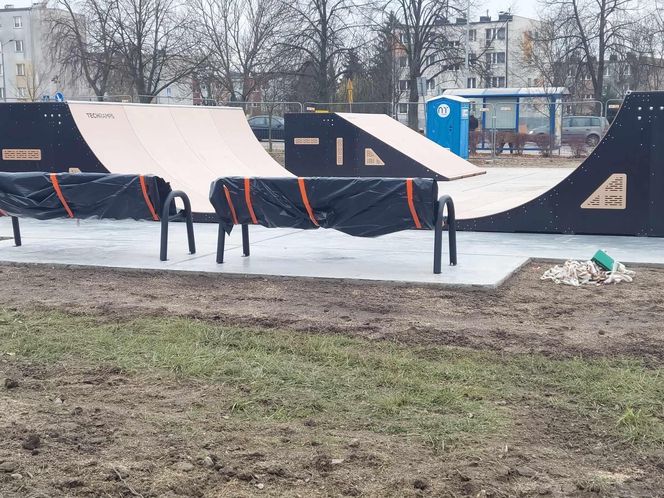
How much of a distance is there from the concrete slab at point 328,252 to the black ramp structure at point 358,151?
8.53 m

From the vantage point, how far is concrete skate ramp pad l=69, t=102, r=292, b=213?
44.6ft

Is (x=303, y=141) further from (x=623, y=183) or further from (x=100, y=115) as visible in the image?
(x=623, y=183)

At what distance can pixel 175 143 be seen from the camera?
15.2 m

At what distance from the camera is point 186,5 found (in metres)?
43.8

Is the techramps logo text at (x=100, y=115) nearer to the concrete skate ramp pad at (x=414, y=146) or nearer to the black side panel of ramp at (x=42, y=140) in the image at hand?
the black side panel of ramp at (x=42, y=140)

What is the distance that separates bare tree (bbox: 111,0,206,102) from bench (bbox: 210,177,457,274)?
101 feet

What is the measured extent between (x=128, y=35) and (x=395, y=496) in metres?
38.6

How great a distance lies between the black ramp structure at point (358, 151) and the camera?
1947 cm

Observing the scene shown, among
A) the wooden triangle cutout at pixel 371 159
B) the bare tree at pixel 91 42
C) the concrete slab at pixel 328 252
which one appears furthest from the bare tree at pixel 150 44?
the concrete slab at pixel 328 252

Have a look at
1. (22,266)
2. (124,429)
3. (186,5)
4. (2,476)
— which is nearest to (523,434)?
(124,429)

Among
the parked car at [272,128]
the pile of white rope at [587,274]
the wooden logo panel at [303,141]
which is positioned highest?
the parked car at [272,128]

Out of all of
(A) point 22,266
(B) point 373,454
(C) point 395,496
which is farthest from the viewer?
(A) point 22,266

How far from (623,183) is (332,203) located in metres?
3.80

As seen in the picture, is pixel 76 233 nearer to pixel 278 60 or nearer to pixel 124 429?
pixel 124 429
